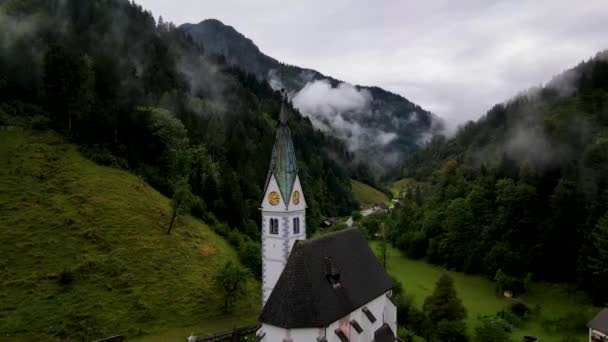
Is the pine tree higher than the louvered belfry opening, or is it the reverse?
the louvered belfry opening

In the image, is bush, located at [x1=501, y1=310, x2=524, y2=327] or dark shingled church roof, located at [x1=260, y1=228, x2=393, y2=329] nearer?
dark shingled church roof, located at [x1=260, y1=228, x2=393, y2=329]

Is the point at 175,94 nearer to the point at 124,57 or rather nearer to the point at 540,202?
the point at 124,57

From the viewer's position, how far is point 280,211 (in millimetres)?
34031

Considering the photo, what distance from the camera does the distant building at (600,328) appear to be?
43688 mm

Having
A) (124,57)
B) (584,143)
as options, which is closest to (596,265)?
(584,143)

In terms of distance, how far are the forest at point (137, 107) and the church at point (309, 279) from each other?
24.4 meters

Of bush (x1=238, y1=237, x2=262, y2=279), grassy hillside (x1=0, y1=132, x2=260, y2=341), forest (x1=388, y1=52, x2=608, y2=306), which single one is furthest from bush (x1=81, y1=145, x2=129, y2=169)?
forest (x1=388, y1=52, x2=608, y2=306)

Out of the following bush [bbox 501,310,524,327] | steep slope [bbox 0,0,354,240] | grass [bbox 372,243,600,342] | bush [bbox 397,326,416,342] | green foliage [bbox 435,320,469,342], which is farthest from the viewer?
steep slope [bbox 0,0,354,240]

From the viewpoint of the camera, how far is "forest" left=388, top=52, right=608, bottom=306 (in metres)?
66.0

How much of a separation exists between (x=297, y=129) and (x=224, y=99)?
37.2 metres

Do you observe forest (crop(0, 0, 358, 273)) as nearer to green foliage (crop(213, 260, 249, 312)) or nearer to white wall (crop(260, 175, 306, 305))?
green foliage (crop(213, 260, 249, 312))

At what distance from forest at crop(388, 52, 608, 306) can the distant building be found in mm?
15189

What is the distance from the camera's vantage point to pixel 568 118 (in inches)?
3238

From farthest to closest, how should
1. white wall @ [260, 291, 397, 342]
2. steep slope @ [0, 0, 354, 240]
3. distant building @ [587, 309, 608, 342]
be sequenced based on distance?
steep slope @ [0, 0, 354, 240], distant building @ [587, 309, 608, 342], white wall @ [260, 291, 397, 342]
